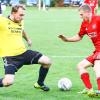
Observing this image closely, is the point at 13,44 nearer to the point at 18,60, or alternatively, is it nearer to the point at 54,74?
the point at 18,60

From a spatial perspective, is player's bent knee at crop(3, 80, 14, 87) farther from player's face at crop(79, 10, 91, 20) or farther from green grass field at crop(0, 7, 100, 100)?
player's face at crop(79, 10, 91, 20)

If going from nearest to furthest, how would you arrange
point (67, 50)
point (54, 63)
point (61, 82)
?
1. point (61, 82)
2. point (54, 63)
3. point (67, 50)

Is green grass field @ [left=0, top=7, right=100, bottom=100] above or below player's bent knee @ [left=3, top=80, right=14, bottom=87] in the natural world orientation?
below

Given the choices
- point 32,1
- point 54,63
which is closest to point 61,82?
point 54,63

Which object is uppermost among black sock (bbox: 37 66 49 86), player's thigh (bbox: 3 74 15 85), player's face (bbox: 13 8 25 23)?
player's face (bbox: 13 8 25 23)

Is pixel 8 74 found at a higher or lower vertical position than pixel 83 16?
lower

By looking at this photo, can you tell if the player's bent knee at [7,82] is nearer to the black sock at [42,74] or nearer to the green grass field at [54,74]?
the green grass field at [54,74]

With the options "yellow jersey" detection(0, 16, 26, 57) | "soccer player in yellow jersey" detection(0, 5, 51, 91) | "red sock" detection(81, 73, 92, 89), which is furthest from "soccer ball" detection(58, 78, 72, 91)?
"yellow jersey" detection(0, 16, 26, 57)

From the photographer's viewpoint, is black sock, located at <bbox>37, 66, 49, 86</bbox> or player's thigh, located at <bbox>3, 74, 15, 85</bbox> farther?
black sock, located at <bbox>37, 66, 49, 86</bbox>

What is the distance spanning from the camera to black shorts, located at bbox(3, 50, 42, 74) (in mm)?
9086

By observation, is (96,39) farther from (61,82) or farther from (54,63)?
(54,63)

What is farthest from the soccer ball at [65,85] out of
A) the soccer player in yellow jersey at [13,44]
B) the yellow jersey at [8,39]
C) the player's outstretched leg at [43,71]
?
the yellow jersey at [8,39]

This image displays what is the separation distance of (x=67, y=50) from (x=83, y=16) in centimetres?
647

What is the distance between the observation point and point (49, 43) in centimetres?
1762
